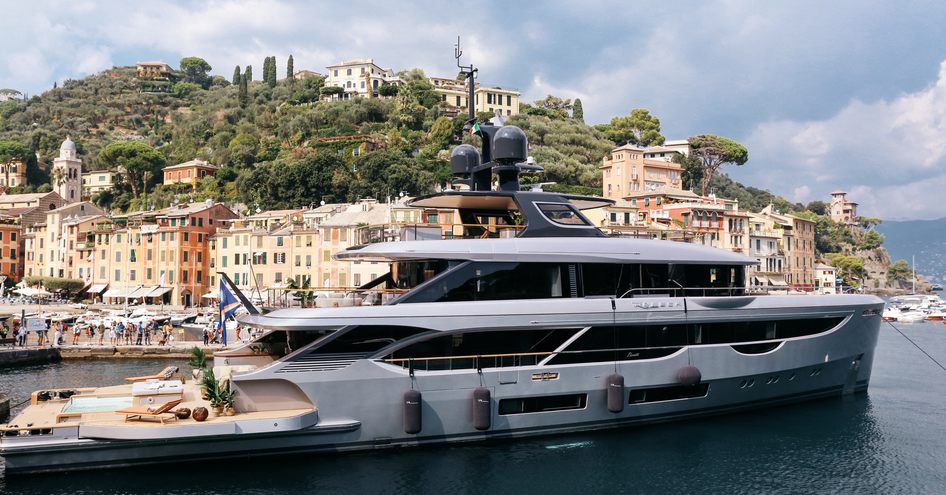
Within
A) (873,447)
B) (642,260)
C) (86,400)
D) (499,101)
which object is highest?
(499,101)

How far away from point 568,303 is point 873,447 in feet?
27.1

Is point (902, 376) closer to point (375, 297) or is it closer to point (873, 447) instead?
point (873, 447)

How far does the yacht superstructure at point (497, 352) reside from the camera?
579 inches

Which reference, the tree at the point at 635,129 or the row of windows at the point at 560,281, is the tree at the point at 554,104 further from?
the row of windows at the point at 560,281

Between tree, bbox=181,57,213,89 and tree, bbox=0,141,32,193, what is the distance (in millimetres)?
74881

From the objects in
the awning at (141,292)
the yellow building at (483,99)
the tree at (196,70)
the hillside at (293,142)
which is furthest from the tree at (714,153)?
the tree at (196,70)

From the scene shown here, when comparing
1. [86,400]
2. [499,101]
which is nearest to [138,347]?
[86,400]

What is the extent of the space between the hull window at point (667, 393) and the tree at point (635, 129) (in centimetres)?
8984

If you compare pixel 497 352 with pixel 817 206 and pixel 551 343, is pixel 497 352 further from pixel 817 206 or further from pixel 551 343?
pixel 817 206

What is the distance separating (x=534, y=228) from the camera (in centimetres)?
1775

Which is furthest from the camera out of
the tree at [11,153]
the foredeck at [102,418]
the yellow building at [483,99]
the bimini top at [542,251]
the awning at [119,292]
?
the yellow building at [483,99]

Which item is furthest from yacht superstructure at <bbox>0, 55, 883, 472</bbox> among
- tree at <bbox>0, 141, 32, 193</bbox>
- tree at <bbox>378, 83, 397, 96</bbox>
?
tree at <bbox>0, 141, 32, 193</bbox>

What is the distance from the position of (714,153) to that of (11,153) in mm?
98619

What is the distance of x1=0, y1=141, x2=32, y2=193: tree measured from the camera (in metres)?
102
